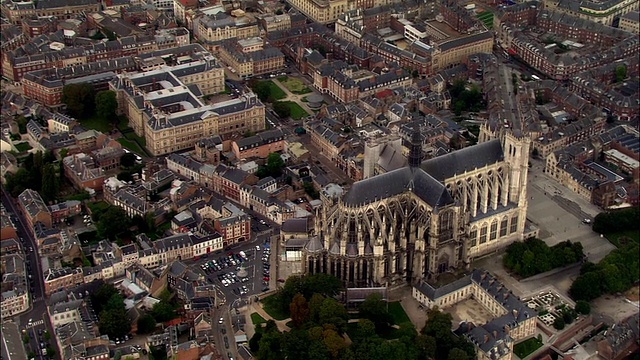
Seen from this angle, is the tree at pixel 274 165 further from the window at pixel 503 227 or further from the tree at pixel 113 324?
the tree at pixel 113 324

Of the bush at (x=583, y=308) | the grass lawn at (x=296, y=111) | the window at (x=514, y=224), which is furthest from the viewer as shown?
the grass lawn at (x=296, y=111)

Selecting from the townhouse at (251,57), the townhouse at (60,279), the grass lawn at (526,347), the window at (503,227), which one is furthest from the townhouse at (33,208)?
the grass lawn at (526,347)

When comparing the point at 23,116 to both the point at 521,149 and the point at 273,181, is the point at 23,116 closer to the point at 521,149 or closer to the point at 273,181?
the point at 273,181

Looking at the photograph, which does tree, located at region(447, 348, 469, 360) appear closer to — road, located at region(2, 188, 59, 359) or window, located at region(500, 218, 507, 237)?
window, located at region(500, 218, 507, 237)

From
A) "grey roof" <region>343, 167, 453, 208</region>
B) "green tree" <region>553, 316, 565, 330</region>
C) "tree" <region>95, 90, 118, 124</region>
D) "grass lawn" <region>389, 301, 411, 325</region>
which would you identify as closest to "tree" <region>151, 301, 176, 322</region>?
"grey roof" <region>343, 167, 453, 208</region>

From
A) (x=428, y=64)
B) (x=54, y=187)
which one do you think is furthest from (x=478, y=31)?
(x=54, y=187)

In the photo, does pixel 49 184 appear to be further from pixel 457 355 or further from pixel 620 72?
pixel 620 72
